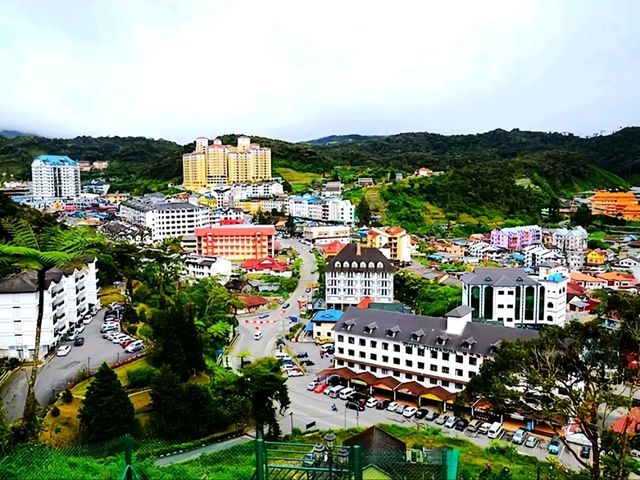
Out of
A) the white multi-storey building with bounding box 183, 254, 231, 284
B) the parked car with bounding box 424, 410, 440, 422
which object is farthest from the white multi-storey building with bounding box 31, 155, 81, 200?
the parked car with bounding box 424, 410, 440, 422

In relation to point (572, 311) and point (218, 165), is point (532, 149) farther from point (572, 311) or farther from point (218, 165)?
point (572, 311)

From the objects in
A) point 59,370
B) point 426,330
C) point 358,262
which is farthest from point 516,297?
point 59,370

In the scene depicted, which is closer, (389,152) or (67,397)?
(67,397)

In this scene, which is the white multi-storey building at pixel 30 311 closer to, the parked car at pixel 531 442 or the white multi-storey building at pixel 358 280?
the parked car at pixel 531 442

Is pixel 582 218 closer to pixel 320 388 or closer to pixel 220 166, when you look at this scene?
pixel 220 166

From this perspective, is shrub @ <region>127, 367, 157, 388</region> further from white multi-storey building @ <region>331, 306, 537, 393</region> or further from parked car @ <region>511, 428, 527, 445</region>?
parked car @ <region>511, 428, 527, 445</region>
